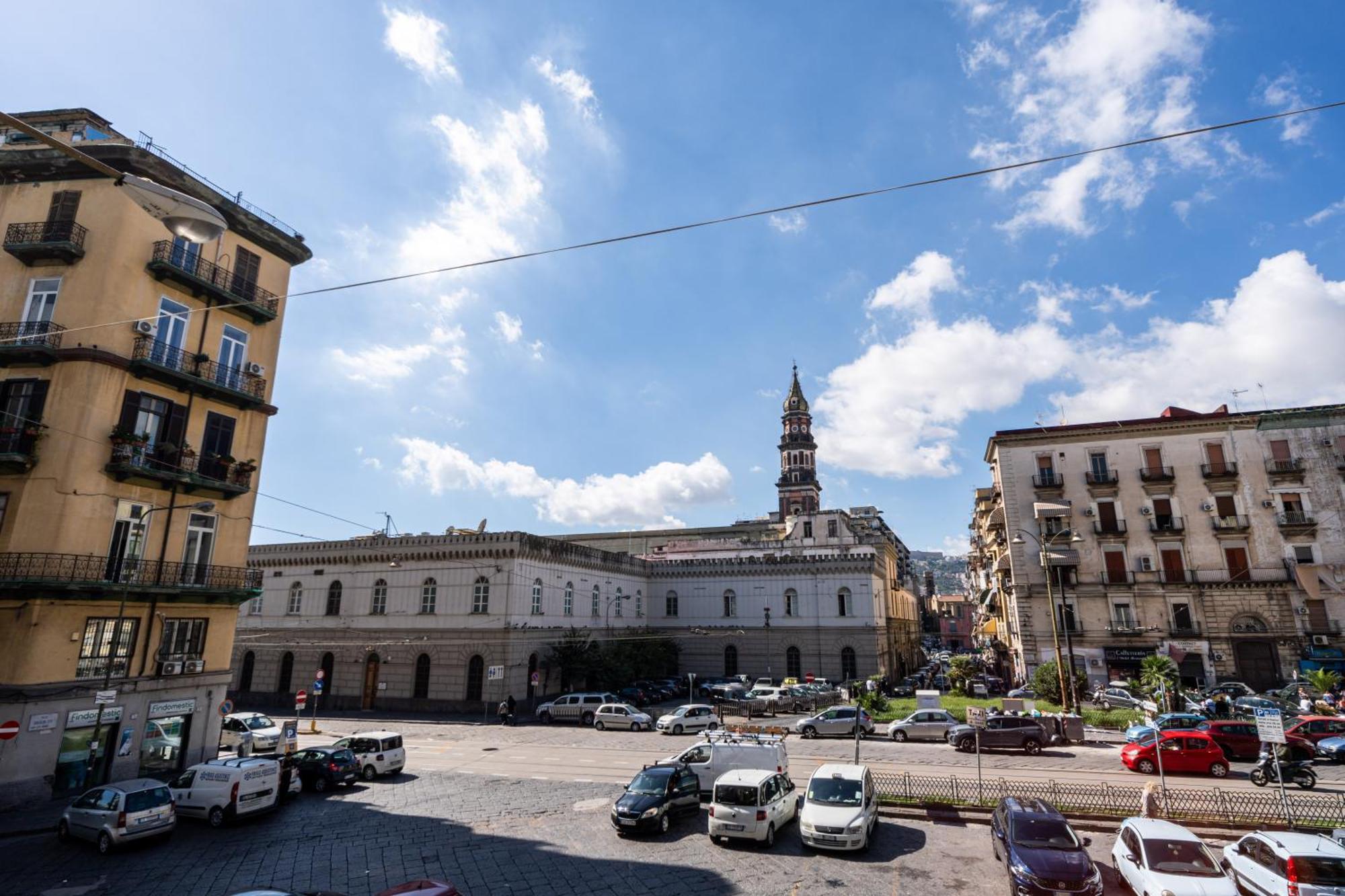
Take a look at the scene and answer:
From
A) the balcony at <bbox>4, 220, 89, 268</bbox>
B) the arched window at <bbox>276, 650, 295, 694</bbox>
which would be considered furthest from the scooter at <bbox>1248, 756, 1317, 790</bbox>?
the arched window at <bbox>276, 650, 295, 694</bbox>

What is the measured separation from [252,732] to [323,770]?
10.8m

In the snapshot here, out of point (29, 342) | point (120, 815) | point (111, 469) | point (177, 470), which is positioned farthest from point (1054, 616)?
point (29, 342)

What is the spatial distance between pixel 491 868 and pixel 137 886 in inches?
286

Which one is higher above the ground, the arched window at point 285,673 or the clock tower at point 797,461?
the clock tower at point 797,461

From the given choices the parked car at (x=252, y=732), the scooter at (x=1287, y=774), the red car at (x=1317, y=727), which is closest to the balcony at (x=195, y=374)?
the parked car at (x=252, y=732)

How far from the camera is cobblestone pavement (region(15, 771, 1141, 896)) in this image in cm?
1370

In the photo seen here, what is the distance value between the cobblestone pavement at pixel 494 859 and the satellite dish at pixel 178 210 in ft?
41.4

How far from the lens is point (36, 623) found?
20.2 metres

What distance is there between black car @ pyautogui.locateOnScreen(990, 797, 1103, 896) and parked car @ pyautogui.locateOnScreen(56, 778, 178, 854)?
64.8ft

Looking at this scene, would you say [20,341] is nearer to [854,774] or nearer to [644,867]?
[644,867]

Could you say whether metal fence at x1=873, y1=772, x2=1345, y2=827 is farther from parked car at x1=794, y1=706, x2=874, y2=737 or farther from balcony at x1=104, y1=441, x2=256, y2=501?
balcony at x1=104, y1=441, x2=256, y2=501

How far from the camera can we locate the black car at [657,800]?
16.6 metres

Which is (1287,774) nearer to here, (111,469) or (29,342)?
(111,469)

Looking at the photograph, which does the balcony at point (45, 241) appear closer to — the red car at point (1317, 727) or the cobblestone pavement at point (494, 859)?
the cobblestone pavement at point (494, 859)
